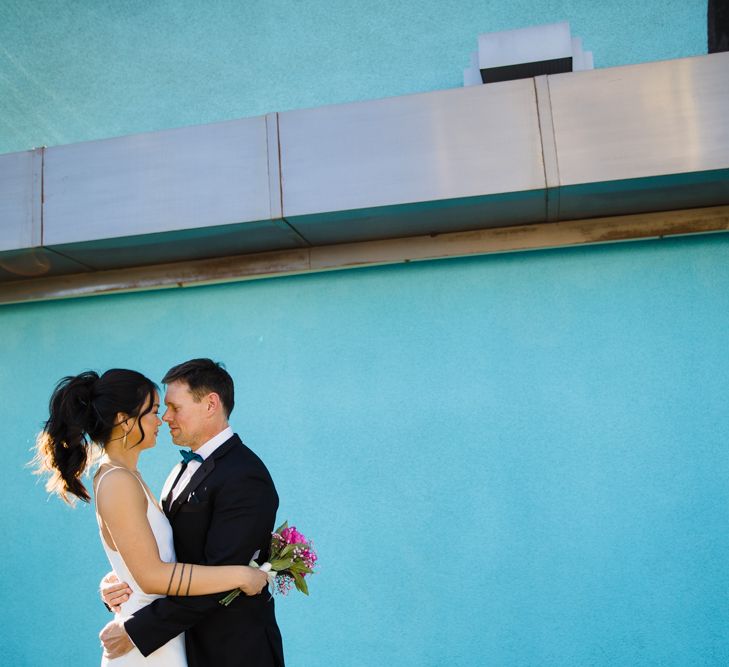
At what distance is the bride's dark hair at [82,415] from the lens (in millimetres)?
3043

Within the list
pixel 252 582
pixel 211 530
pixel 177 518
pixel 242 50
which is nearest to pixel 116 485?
pixel 177 518

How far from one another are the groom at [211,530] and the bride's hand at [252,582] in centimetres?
6

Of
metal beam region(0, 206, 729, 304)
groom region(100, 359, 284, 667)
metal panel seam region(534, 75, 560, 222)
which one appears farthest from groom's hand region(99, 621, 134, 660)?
metal panel seam region(534, 75, 560, 222)

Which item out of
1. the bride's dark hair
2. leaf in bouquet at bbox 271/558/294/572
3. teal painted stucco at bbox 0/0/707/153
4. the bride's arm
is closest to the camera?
the bride's arm

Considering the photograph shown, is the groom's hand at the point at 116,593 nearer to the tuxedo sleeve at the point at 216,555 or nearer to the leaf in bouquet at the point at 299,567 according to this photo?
the tuxedo sleeve at the point at 216,555

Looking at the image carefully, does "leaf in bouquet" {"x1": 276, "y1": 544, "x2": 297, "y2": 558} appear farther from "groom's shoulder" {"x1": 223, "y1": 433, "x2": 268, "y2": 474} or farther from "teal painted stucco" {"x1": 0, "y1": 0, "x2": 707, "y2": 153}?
"teal painted stucco" {"x1": 0, "y1": 0, "x2": 707, "y2": 153}

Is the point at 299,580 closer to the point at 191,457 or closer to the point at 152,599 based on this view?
the point at 152,599

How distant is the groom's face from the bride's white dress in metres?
0.26

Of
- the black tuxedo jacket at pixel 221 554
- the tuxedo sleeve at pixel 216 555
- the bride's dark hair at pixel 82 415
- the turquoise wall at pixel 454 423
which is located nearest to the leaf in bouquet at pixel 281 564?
the black tuxedo jacket at pixel 221 554

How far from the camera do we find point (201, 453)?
10.2ft

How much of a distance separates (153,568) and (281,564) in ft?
1.81

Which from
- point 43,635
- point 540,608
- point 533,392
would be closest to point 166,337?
point 43,635

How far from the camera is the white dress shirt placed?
10.2 ft

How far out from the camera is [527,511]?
193 inches
